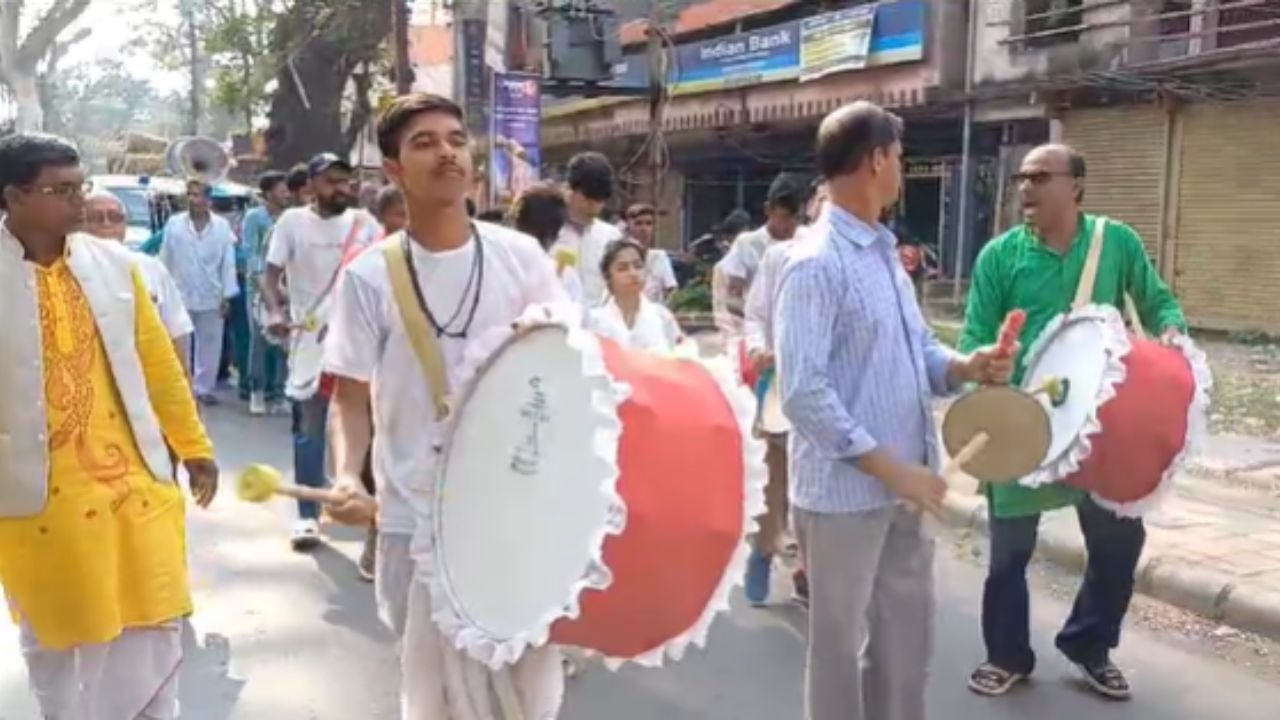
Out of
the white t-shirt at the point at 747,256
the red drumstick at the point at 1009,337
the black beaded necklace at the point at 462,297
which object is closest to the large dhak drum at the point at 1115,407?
the red drumstick at the point at 1009,337

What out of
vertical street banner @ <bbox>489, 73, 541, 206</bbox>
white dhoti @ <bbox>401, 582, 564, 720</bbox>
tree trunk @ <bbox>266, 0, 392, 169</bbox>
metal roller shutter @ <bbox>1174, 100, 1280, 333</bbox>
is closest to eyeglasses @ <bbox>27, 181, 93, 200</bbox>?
white dhoti @ <bbox>401, 582, 564, 720</bbox>

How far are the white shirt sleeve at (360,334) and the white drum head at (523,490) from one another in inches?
12.2

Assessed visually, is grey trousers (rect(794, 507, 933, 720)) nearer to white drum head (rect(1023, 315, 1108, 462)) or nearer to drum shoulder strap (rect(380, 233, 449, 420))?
white drum head (rect(1023, 315, 1108, 462))

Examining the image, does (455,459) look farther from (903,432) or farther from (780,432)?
(780,432)

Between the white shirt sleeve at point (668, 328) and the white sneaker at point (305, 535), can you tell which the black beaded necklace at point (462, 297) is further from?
the white sneaker at point (305, 535)

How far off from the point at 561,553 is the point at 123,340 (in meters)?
1.39

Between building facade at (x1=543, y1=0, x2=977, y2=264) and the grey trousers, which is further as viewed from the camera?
building facade at (x1=543, y1=0, x2=977, y2=264)

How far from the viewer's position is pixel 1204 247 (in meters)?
15.2

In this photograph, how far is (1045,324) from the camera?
415 cm

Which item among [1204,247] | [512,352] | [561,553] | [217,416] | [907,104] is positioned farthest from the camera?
[907,104]

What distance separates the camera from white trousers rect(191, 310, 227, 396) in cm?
1084

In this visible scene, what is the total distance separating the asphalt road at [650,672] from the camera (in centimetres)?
440

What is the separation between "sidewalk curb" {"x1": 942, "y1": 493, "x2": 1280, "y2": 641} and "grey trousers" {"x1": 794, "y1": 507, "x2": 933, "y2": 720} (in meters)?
1.92

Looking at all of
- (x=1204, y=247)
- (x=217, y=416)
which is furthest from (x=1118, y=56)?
(x=217, y=416)
